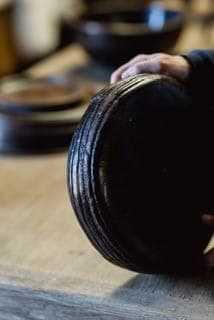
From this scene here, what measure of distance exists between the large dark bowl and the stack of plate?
362 mm

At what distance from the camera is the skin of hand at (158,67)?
926 mm

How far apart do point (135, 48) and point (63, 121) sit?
0.49 metres

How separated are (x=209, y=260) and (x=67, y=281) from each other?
0.18 m

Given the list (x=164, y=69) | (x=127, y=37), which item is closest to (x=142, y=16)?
(x=127, y=37)

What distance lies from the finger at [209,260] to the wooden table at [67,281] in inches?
0.9

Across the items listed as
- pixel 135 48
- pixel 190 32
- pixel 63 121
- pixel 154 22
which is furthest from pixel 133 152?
pixel 190 32

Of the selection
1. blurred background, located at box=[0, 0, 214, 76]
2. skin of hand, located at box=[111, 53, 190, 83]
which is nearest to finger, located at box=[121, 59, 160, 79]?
skin of hand, located at box=[111, 53, 190, 83]

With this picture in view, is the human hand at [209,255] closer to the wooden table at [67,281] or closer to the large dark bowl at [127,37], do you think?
the wooden table at [67,281]

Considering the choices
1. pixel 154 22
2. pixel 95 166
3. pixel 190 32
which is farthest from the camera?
pixel 190 32

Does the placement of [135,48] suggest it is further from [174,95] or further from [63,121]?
[174,95]

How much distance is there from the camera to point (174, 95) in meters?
0.88

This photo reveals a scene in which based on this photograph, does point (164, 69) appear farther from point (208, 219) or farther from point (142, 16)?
point (142, 16)

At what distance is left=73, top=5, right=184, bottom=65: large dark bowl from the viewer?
1.75 m

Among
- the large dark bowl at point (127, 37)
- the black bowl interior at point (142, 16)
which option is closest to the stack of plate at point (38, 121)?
the large dark bowl at point (127, 37)
